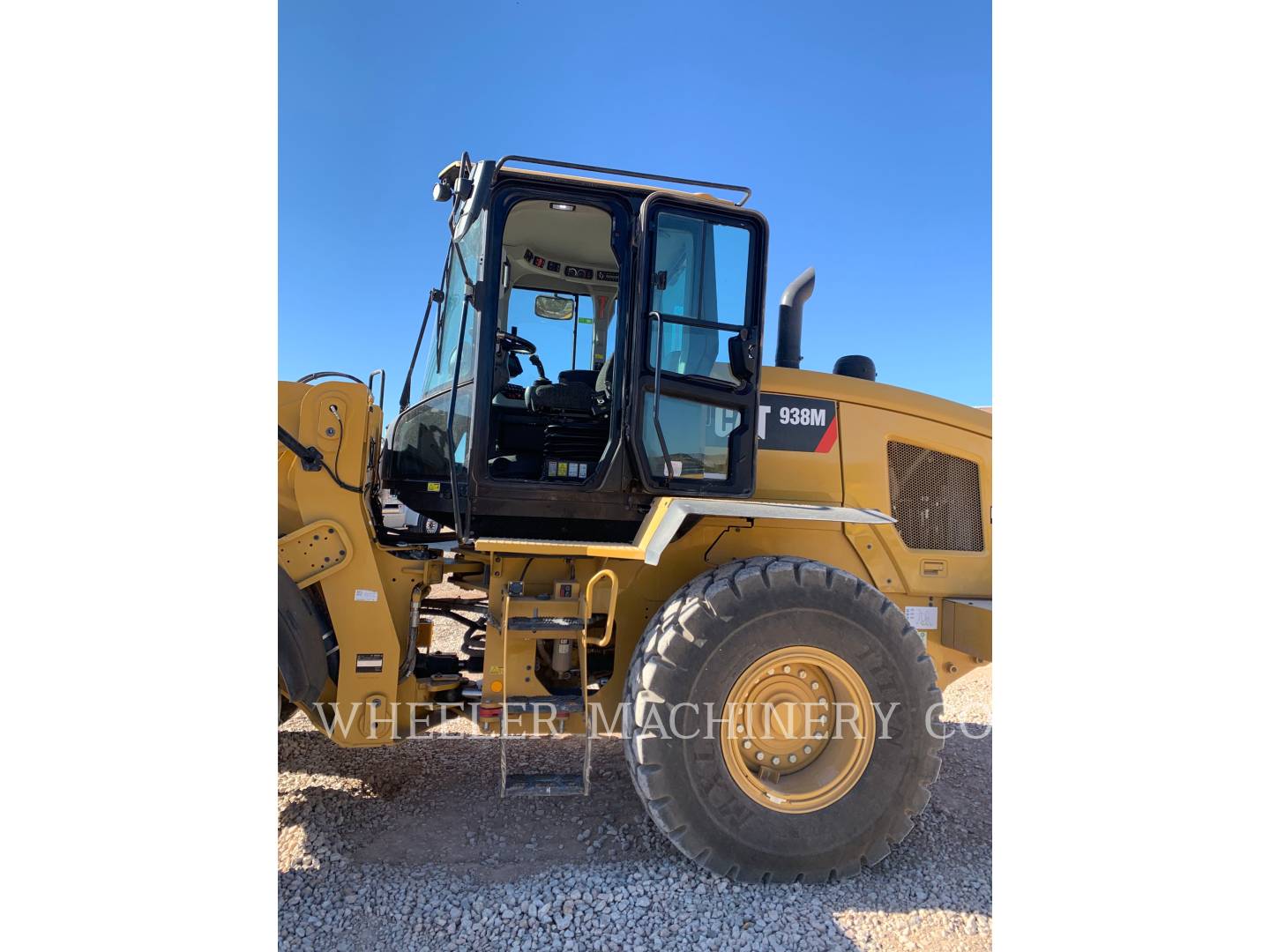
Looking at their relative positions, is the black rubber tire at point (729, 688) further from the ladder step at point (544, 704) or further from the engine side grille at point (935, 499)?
the engine side grille at point (935, 499)

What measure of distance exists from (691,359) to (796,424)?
71cm

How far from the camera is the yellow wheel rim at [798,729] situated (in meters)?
2.93

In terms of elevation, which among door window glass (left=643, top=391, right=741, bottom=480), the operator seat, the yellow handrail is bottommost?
the yellow handrail

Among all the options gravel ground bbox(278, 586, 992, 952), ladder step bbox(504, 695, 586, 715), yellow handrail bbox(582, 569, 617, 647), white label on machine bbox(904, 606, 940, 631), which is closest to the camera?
gravel ground bbox(278, 586, 992, 952)

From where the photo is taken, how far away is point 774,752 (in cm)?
305

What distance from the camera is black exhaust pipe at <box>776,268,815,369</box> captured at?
375 centimetres

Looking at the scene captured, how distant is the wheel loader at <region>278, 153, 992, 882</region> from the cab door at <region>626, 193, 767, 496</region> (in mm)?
12

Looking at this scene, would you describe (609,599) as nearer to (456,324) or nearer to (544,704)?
(544,704)

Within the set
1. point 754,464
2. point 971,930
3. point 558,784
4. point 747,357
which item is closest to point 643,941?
point 558,784

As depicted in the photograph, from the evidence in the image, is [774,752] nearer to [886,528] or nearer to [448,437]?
[886,528]

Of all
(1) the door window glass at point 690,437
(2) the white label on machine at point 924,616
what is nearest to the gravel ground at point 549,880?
(2) the white label on machine at point 924,616

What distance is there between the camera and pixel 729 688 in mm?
2889

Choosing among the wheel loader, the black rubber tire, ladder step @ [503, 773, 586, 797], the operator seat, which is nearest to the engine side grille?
the wheel loader

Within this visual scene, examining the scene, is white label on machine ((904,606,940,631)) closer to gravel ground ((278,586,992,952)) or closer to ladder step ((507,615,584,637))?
gravel ground ((278,586,992,952))
